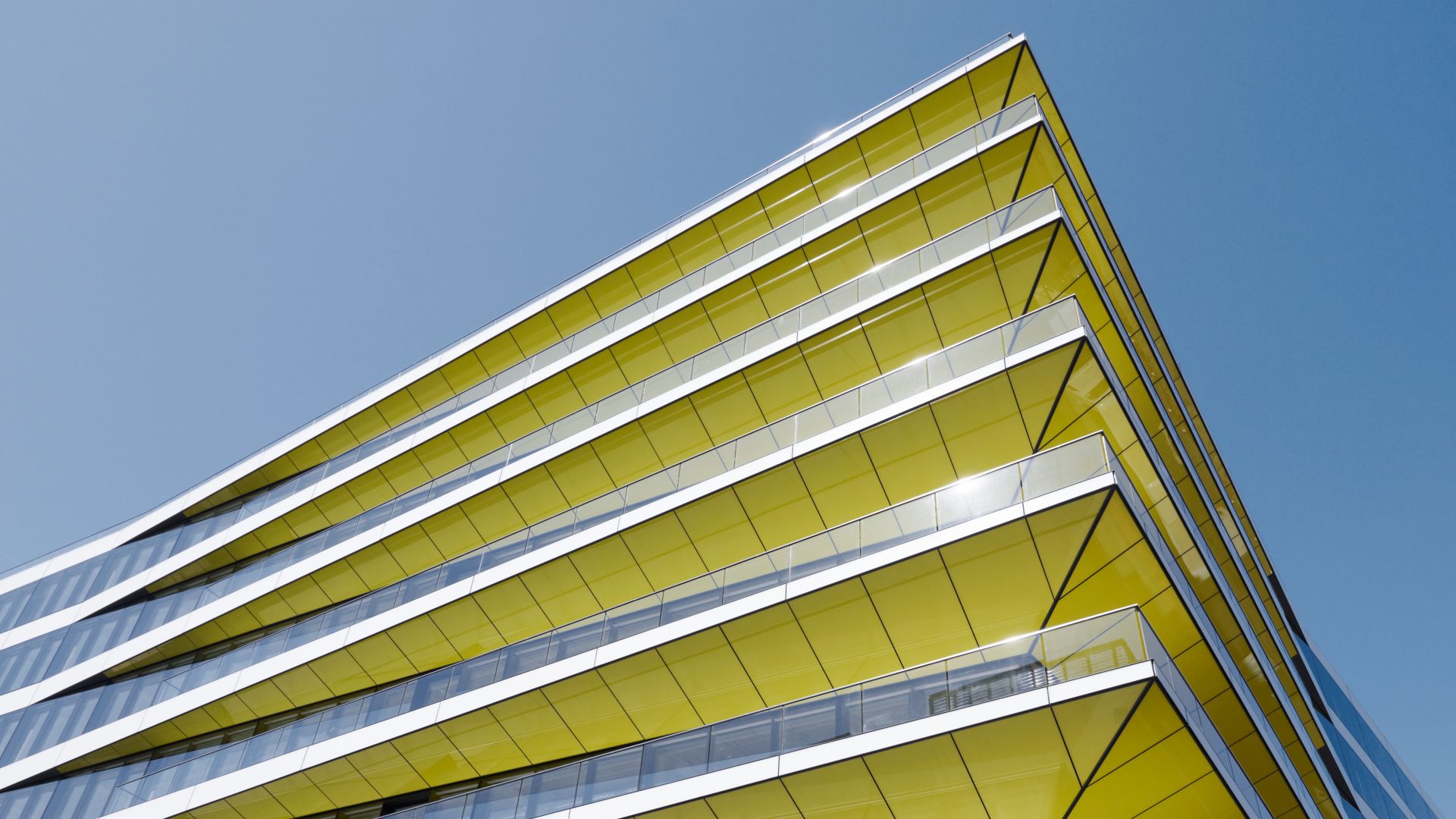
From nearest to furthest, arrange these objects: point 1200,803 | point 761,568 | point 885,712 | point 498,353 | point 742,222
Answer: point 1200,803 → point 885,712 → point 761,568 → point 742,222 → point 498,353

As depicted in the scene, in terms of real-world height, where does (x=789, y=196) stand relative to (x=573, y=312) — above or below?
above

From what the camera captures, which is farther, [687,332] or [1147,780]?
[687,332]

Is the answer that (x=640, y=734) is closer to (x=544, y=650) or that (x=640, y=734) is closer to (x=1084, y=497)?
(x=544, y=650)

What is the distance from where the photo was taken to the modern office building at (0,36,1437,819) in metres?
12.8

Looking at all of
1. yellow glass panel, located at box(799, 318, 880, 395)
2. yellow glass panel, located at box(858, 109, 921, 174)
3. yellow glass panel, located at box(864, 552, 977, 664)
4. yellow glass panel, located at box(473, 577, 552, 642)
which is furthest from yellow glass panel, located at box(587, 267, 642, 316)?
yellow glass panel, located at box(864, 552, 977, 664)

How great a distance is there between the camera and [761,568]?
1606cm

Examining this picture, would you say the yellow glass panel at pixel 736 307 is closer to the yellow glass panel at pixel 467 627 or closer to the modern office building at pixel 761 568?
the modern office building at pixel 761 568

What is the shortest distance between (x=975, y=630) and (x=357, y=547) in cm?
1621

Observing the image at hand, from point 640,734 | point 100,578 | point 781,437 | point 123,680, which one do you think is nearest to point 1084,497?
point 781,437

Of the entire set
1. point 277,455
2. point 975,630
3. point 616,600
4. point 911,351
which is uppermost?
point 277,455

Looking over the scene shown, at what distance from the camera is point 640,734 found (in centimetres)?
1753

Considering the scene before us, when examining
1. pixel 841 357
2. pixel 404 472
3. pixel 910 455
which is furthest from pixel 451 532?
pixel 910 455

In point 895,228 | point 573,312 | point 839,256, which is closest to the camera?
point 895,228

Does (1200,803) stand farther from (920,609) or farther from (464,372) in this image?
(464,372)
